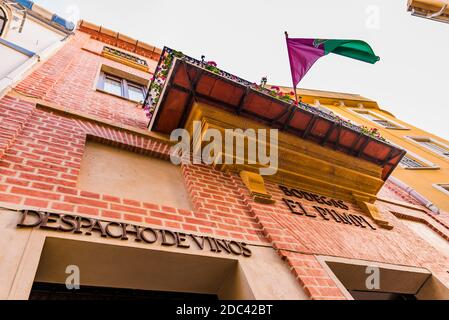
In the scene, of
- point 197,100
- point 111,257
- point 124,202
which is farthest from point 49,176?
point 197,100

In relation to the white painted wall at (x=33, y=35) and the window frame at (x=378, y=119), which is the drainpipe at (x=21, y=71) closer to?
the white painted wall at (x=33, y=35)

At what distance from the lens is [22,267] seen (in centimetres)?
187

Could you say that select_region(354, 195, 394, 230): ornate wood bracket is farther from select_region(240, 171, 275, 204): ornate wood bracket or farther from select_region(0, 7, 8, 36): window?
select_region(0, 7, 8, 36): window

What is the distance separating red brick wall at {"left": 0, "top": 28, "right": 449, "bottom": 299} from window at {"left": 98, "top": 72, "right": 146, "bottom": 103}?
1.26m

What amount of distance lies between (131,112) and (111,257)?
3.61m

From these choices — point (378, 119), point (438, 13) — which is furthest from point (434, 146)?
point (438, 13)

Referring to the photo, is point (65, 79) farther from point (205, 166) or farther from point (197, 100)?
point (205, 166)

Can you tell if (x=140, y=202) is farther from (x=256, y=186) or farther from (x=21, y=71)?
(x=21, y=71)

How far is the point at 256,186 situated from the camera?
159 inches

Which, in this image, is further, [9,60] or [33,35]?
[33,35]

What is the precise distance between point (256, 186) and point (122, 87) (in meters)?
4.92

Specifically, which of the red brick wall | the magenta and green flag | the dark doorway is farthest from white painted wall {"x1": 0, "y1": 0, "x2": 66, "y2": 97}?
the magenta and green flag

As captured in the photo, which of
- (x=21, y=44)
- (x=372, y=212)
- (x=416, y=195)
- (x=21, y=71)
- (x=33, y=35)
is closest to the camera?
(x=21, y=71)

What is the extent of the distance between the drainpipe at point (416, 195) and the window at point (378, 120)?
600 centimetres
